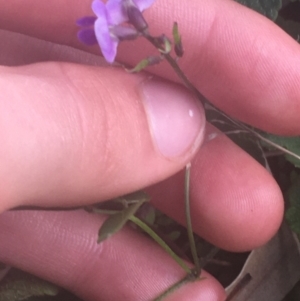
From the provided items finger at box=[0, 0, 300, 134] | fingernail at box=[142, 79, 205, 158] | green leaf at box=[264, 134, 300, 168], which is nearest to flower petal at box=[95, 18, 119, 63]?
fingernail at box=[142, 79, 205, 158]

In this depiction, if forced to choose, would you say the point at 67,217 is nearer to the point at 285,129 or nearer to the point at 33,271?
the point at 33,271

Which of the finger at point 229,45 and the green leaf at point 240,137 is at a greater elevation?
the finger at point 229,45

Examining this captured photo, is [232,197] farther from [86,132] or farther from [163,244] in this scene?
[86,132]

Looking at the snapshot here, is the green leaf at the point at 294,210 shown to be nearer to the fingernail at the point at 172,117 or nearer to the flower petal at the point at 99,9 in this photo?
the fingernail at the point at 172,117

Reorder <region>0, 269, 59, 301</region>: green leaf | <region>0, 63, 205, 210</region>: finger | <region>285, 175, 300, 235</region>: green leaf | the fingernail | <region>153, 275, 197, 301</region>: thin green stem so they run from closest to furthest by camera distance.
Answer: <region>0, 63, 205, 210</region>: finger < the fingernail < <region>0, 269, 59, 301</region>: green leaf < <region>153, 275, 197, 301</region>: thin green stem < <region>285, 175, 300, 235</region>: green leaf

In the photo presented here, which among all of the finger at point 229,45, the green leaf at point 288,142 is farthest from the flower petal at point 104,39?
the green leaf at point 288,142

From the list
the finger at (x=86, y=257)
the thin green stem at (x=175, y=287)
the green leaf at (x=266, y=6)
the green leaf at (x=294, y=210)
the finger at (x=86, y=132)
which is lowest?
the finger at (x=86, y=257)

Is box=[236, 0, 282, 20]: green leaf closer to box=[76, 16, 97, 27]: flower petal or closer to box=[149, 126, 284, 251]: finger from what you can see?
box=[149, 126, 284, 251]: finger
